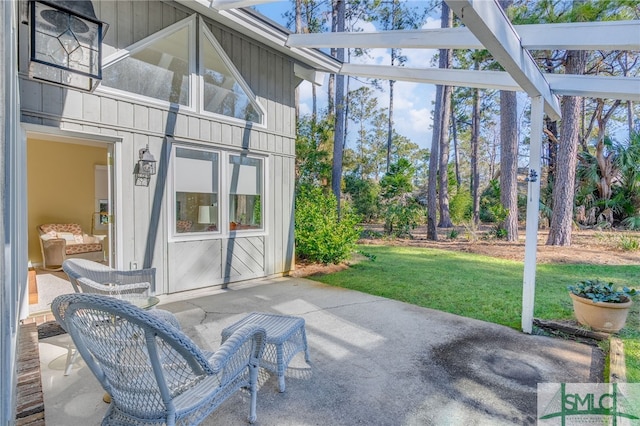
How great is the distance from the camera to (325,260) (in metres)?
7.27

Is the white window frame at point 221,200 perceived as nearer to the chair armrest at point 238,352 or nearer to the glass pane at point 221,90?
the glass pane at point 221,90

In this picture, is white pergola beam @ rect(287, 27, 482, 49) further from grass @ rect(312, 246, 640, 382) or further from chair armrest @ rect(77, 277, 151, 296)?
chair armrest @ rect(77, 277, 151, 296)

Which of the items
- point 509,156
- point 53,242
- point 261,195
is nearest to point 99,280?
point 261,195

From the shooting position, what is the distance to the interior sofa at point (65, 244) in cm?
653

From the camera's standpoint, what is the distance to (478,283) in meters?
5.91

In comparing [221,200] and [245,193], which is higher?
[245,193]

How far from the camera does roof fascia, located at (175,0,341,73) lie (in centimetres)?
490

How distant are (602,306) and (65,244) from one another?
8561 millimetres

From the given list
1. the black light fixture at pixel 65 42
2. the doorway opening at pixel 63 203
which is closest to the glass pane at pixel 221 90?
the black light fixture at pixel 65 42

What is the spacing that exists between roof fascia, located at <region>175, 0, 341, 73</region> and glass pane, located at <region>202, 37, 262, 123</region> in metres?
0.44

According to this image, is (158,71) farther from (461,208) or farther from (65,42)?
(461,208)

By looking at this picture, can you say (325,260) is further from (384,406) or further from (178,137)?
(384,406)

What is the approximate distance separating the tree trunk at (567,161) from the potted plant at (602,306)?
633cm

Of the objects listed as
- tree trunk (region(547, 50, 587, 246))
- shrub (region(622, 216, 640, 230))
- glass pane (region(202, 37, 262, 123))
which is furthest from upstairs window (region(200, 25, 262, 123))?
shrub (region(622, 216, 640, 230))
